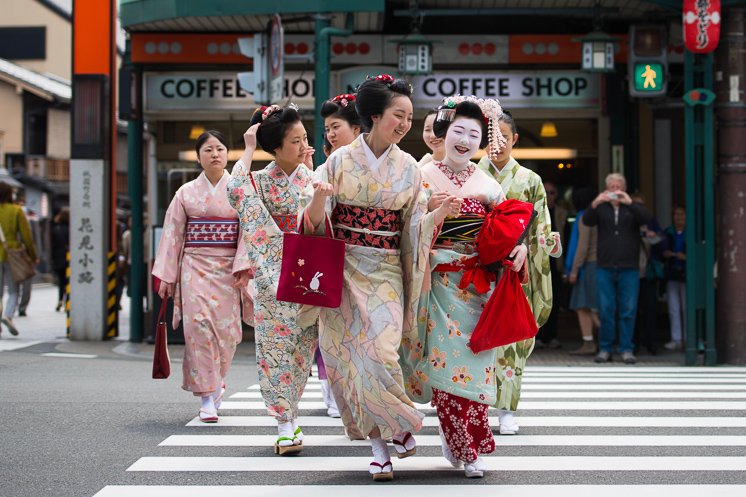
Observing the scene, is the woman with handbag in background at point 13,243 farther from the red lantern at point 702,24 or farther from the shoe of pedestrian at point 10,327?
the red lantern at point 702,24

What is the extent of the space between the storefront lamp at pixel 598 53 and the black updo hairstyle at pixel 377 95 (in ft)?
24.6

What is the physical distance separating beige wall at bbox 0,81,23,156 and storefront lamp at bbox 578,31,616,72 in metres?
28.7

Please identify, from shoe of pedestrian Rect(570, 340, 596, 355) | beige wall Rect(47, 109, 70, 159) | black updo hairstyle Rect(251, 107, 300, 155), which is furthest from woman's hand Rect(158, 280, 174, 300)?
beige wall Rect(47, 109, 70, 159)

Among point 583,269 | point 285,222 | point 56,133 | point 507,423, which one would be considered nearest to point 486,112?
point 285,222

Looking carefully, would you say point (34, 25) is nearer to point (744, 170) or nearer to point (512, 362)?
point (744, 170)

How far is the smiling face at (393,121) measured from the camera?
17.2ft

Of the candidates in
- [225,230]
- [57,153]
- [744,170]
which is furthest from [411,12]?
[57,153]

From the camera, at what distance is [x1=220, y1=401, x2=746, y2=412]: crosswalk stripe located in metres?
7.87

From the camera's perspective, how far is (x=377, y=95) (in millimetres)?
5258

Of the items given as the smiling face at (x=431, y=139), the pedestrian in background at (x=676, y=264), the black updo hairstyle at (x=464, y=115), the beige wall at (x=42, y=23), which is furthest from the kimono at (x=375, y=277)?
→ the beige wall at (x=42, y=23)

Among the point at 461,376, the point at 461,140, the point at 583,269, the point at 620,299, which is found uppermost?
the point at 461,140

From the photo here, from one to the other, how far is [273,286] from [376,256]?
3.90 feet

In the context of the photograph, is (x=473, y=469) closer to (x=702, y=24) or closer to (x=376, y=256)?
(x=376, y=256)

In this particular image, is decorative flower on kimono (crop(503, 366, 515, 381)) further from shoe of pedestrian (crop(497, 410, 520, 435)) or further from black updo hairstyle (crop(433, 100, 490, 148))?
black updo hairstyle (crop(433, 100, 490, 148))
